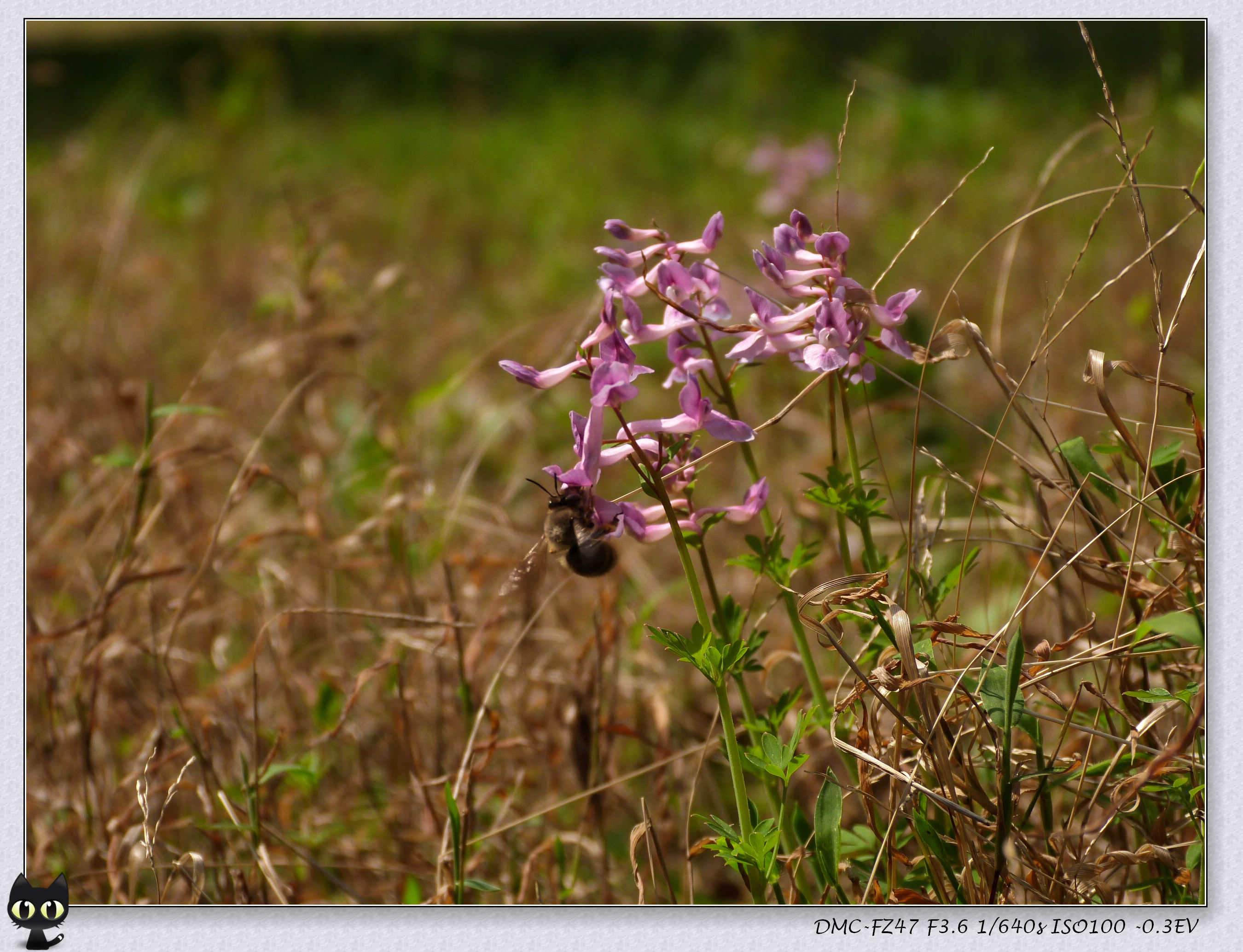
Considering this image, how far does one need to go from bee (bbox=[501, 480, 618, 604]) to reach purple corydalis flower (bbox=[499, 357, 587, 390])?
0.25 m

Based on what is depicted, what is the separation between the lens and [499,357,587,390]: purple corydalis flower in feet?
4.41

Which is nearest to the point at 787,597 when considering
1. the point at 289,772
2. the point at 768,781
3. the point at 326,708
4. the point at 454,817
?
the point at 768,781

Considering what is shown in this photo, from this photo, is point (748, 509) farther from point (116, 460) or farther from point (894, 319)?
point (116, 460)

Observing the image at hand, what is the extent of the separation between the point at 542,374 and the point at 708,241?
12.0 inches

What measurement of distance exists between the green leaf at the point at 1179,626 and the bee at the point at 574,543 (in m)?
0.81

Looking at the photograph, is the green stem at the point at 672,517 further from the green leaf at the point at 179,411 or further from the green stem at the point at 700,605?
the green leaf at the point at 179,411

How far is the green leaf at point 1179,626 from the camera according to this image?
1313mm

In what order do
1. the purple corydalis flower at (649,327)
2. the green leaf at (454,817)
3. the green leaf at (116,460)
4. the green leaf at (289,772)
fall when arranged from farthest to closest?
the green leaf at (116,460) → the green leaf at (289,772) → the green leaf at (454,817) → the purple corydalis flower at (649,327)

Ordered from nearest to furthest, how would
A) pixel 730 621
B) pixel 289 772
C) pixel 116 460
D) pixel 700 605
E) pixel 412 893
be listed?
pixel 700 605 < pixel 730 621 < pixel 289 772 < pixel 412 893 < pixel 116 460

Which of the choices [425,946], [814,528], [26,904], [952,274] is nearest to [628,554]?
[814,528]

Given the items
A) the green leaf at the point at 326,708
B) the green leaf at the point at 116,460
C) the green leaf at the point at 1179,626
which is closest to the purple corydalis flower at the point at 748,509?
the green leaf at the point at 1179,626

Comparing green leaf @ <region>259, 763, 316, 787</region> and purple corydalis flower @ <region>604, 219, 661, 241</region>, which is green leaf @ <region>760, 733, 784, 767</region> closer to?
purple corydalis flower @ <region>604, 219, 661, 241</region>

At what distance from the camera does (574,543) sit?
163 centimetres

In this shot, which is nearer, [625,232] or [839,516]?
[625,232]
